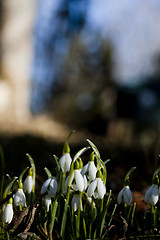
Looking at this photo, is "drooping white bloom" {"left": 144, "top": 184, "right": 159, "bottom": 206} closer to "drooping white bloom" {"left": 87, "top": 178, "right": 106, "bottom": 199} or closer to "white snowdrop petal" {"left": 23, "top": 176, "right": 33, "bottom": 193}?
"drooping white bloom" {"left": 87, "top": 178, "right": 106, "bottom": 199}

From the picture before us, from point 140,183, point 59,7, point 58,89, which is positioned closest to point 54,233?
point 140,183

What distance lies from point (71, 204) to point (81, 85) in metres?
13.7

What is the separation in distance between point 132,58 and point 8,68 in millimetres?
6661

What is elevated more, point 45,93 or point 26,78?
point 45,93

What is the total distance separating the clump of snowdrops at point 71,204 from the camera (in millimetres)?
1006

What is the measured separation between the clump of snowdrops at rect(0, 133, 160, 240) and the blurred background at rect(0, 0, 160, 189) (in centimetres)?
95

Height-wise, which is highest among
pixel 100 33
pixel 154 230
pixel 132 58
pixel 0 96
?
pixel 100 33

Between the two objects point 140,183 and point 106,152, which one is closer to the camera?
point 140,183

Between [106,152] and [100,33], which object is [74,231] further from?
[100,33]

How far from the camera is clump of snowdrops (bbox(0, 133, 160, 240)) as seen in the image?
1.01 meters

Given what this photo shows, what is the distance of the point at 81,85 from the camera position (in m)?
14.6

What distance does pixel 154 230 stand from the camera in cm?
107

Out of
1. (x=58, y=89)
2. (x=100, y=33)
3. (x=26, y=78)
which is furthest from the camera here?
(x=58, y=89)

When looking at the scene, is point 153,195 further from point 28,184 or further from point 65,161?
point 28,184
